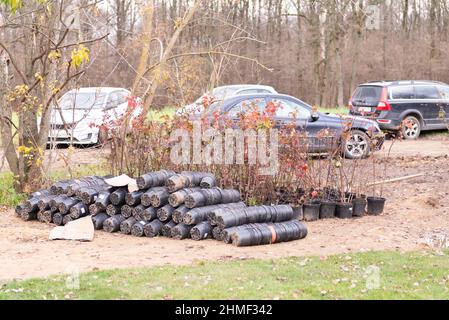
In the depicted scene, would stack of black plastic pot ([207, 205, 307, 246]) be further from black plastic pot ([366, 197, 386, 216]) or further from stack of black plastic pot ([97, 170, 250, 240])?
black plastic pot ([366, 197, 386, 216])

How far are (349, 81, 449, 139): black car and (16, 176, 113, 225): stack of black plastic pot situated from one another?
39.4ft

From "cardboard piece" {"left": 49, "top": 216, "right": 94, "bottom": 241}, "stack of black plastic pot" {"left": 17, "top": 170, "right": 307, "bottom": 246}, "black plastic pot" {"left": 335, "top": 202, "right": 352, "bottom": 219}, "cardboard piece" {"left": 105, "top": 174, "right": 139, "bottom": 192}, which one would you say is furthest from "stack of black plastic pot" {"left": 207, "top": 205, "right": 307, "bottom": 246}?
"cardboard piece" {"left": 49, "top": 216, "right": 94, "bottom": 241}

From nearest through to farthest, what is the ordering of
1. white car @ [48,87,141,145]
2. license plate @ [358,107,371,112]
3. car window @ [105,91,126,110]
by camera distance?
white car @ [48,87,141,145]
car window @ [105,91,126,110]
license plate @ [358,107,371,112]

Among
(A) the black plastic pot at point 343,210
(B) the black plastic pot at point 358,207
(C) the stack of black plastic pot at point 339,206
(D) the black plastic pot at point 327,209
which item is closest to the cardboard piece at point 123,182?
(C) the stack of black plastic pot at point 339,206

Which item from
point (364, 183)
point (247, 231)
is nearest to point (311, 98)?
point (364, 183)

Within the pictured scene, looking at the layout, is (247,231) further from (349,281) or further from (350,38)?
(350,38)

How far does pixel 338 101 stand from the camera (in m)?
40.9

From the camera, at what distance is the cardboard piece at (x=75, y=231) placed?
879 cm

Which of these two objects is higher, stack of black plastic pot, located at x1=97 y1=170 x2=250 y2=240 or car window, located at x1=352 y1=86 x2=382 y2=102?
car window, located at x1=352 y1=86 x2=382 y2=102

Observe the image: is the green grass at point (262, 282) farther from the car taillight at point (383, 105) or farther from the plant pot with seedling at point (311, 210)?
the car taillight at point (383, 105)

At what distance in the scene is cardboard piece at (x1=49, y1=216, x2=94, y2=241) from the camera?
8.79 meters

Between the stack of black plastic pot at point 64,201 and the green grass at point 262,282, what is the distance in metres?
2.75

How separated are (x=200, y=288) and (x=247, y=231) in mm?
2272

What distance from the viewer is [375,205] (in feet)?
34.4
